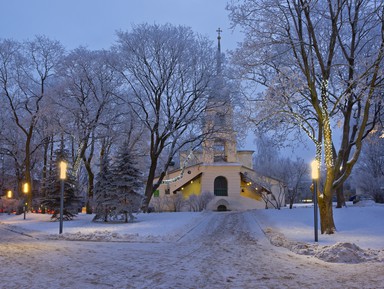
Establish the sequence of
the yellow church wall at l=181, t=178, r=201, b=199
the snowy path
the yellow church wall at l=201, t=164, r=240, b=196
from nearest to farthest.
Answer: the snowy path < the yellow church wall at l=201, t=164, r=240, b=196 < the yellow church wall at l=181, t=178, r=201, b=199

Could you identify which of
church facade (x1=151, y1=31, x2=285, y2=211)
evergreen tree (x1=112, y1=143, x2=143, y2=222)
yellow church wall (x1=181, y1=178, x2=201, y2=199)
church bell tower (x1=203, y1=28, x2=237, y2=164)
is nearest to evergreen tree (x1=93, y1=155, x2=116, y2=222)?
evergreen tree (x1=112, y1=143, x2=143, y2=222)

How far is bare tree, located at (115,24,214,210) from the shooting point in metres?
27.0

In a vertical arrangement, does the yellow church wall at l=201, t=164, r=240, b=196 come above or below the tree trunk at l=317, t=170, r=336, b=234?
above

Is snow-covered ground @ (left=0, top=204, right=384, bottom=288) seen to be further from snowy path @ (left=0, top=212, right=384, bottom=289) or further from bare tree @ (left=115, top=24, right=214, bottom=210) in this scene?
bare tree @ (left=115, top=24, right=214, bottom=210)

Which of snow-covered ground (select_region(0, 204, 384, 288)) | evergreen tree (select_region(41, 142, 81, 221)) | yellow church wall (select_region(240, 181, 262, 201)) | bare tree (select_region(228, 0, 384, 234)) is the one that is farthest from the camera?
yellow church wall (select_region(240, 181, 262, 201))

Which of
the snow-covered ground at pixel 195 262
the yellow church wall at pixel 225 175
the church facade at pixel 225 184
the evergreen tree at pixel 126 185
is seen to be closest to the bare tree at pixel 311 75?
the snow-covered ground at pixel 195 262

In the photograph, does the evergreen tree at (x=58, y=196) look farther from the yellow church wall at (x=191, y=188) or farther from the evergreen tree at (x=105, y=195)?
the yellow church wall at (x=191, y=188)

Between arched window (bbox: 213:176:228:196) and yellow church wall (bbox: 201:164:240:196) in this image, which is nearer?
yellow church wall (bbox: 201:164:240:196)

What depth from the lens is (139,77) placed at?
90.6 feet

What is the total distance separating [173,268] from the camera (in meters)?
8.70

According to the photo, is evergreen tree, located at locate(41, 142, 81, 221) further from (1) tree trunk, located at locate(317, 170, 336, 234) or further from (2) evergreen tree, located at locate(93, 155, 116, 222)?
(1) tree trunk, located at locate(317, 170, 336, 234)

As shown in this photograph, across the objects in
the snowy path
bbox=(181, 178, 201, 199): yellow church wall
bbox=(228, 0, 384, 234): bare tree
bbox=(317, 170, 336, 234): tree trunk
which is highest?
bbox=(228, 0, 384, 234): bare tree

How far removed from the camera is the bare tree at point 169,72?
27000mm

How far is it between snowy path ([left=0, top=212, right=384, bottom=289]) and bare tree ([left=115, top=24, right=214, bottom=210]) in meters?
15.6
